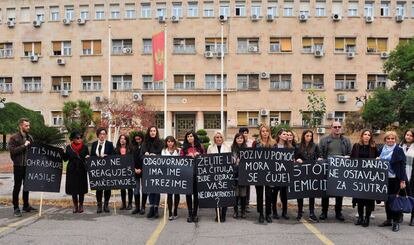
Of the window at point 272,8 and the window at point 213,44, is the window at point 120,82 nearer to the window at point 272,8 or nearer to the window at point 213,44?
the window at point 213,44

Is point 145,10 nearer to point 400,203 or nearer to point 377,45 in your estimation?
point 377,45

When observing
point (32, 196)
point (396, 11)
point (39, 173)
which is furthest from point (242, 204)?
point (396, 11)

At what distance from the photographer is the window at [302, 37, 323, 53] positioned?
1722 inches

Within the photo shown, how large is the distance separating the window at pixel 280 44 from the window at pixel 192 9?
8117 millimetres

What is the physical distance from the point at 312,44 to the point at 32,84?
29.6 meters

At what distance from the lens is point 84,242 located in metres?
7.18

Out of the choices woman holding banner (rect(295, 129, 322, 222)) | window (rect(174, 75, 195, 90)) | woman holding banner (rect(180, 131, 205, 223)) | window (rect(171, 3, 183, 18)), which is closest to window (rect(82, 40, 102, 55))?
window (rect(171, 3, 183, 18))

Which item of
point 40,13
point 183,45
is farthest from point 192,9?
point 40,13

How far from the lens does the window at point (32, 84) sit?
46688mm

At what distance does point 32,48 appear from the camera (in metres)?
46.8

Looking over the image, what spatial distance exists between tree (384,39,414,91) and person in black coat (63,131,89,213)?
92.7 feet

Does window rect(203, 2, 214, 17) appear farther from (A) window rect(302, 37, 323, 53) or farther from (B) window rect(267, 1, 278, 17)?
(A) window rect(302, 37, 323, 53)

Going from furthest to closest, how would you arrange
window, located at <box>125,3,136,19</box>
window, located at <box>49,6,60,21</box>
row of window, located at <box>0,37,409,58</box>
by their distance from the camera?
1. window, located at <box>49,6,60,21</box>
2. window, located at <box>125,3,136,19</box>
3. row of window, located at <box>0,37,409,58</box>

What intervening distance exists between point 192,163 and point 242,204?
141 cm
